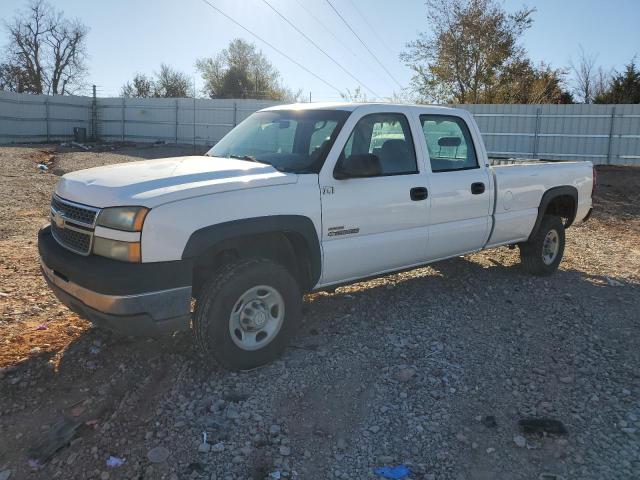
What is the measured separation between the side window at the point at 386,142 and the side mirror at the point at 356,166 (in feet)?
0.47

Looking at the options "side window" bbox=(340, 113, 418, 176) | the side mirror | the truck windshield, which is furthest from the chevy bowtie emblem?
"side window" bbox=(340, 113, 418, 176)

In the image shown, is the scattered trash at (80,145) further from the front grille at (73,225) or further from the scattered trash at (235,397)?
the scattered trash at (235,397)

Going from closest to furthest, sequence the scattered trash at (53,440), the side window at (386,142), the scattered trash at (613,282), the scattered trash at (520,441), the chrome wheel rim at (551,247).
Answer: the scattered trash at (53,440)
the scattered trash at (520,441)
the side window at (386,142)
the scattered trash at (613,282)
the chrome wheel rim at (551,247)

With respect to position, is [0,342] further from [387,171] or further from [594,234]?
[594,234]

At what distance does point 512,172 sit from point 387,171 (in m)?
1.94

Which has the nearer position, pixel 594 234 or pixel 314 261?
pixel 314 261

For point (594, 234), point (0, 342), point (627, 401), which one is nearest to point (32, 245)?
point (0, 342)

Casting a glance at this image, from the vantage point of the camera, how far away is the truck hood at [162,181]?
338 centimetres

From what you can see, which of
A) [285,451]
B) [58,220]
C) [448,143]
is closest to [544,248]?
[448,143]

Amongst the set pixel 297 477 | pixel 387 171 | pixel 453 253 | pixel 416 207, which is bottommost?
pixel 297 477

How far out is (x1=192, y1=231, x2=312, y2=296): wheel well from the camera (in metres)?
3.88

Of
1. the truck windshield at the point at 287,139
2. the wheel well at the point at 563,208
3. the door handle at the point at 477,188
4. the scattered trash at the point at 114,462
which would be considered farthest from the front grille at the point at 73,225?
the wheel well at the point at 563,208

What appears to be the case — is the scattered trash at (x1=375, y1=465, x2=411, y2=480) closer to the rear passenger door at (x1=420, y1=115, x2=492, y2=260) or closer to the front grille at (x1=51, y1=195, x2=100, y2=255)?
the front grille at (x1=51, y1=195, x2=100, y2=255)

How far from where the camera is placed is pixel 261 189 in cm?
376
